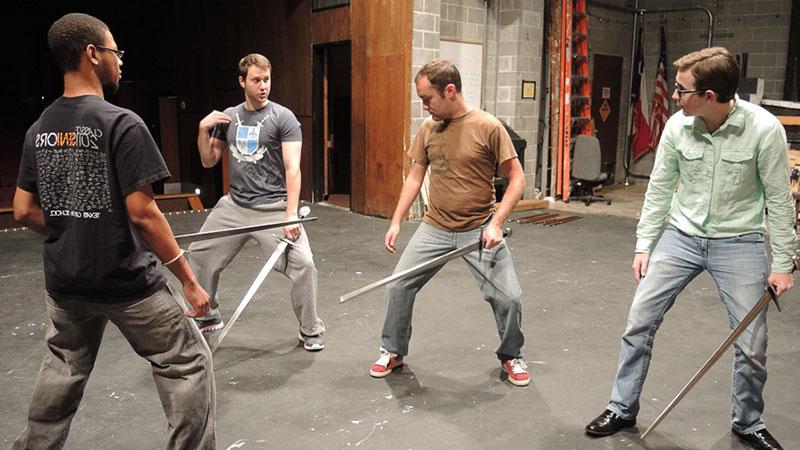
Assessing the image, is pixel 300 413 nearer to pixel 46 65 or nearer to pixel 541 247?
pixel 541 247

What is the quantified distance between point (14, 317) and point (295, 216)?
207 cm

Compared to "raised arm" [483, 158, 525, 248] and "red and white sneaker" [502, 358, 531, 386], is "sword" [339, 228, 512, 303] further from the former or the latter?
"red and white sneaker" [502, 358, 531, 386]

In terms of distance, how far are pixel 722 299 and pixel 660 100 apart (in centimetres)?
905

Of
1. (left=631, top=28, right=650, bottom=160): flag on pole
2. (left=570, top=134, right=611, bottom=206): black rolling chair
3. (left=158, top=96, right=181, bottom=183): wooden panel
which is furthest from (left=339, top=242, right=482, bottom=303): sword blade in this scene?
(left=158, top=96, right=181, bottom=183): wooden panel

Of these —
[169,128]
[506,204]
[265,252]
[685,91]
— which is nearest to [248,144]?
[265,252]

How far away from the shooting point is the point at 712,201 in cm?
254

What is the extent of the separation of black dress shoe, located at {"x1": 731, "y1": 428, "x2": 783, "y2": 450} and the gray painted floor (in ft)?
0.26

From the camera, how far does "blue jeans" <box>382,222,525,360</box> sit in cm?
312

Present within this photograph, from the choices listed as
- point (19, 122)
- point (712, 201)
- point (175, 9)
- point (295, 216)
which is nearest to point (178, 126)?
point (175, 9)

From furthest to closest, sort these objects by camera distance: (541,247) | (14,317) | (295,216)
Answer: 1. (541,247)
2. (14,317)
3. (295,216)

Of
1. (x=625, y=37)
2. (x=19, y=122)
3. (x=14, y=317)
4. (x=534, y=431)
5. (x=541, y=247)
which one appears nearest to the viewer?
(x=534, y=431)

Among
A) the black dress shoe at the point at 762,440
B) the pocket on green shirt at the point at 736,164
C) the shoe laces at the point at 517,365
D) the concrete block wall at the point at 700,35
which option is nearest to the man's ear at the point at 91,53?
the pocket on green shirt at the point at 736,164

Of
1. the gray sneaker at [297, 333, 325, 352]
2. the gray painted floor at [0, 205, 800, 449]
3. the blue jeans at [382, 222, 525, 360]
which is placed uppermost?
the blue jeans at [382, 222, 525, 360]

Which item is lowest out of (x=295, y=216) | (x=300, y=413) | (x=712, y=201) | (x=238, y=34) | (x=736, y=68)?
(x=300, y=413)
